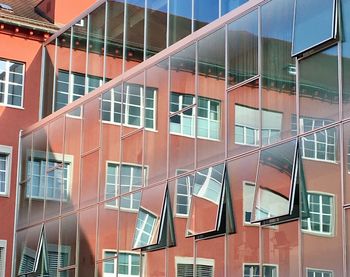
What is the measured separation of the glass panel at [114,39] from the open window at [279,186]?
27.2 ft

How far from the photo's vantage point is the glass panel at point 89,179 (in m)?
24.4

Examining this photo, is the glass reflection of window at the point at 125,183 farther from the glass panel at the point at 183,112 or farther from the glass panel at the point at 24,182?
the glass panel at the point at 24,182

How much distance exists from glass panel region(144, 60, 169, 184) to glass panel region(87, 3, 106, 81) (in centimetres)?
A: 355

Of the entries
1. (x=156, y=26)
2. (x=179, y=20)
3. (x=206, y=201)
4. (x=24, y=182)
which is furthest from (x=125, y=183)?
(x=24, y=182)

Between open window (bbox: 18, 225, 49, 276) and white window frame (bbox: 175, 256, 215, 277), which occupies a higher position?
open window (bbox: 18, 225, 49, 276)

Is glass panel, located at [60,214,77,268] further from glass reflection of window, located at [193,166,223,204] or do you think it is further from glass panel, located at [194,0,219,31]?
glass panel, located at [194,0,219,31]

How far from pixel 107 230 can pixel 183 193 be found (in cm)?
378

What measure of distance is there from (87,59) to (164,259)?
8372mm

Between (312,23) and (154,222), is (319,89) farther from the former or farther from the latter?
(154,222)

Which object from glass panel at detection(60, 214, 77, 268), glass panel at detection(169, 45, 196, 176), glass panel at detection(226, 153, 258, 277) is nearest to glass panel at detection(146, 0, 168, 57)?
glass panel at detection(169, 45, 196, 176)

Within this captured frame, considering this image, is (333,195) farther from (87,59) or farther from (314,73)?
(87,59)

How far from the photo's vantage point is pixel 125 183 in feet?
74.9

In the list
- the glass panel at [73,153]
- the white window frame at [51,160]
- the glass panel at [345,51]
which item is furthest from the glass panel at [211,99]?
the white window frame at [51,160]

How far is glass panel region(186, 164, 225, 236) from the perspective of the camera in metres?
18.8
